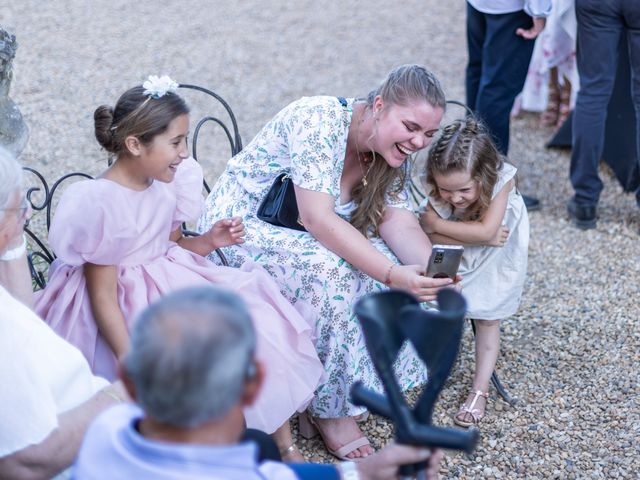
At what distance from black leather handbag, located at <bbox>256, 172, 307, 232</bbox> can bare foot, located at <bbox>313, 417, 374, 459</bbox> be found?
0.63 meters

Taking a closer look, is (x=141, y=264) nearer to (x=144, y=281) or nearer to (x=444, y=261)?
(x=144, y=281)

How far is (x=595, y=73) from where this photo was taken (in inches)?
173

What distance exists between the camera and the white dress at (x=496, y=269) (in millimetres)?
3053

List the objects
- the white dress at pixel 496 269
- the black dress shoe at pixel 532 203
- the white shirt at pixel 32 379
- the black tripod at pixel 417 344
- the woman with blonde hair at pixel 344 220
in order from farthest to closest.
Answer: the black dress shoe at pixel 532 203, the white dress at pixel 496 269, the woman with blonde hair at pixel 344 220, the white shirt at pixel 32 379, the black tripod at pixel 417 344

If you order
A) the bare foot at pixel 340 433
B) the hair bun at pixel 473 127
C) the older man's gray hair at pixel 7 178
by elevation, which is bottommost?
the bare foot at pixel 340 433

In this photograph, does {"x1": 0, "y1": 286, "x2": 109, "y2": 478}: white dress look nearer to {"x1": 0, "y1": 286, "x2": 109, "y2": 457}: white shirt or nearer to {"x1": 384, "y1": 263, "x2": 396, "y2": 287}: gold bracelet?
{"x1": 0, "y1": 286, "x2": 109, "y2": 457}: white shirt

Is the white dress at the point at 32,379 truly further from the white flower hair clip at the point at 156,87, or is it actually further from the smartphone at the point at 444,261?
the smartphone at the point at 444,261

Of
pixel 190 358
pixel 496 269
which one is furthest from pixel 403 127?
pixel 190 358

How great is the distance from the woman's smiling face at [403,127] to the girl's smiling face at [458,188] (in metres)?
0.18

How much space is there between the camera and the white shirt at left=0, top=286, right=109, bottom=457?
69.9 inches

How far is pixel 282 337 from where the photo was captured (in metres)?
2.56

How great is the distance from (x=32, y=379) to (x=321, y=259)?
1.12m

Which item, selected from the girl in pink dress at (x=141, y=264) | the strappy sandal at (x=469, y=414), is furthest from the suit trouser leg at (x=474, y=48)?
the girl in pink dress at (x=141, y=264)

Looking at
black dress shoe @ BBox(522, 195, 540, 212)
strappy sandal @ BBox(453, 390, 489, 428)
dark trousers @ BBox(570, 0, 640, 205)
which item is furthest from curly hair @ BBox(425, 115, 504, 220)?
black dress shoe @ BBox(522, 195, 540, 212)
